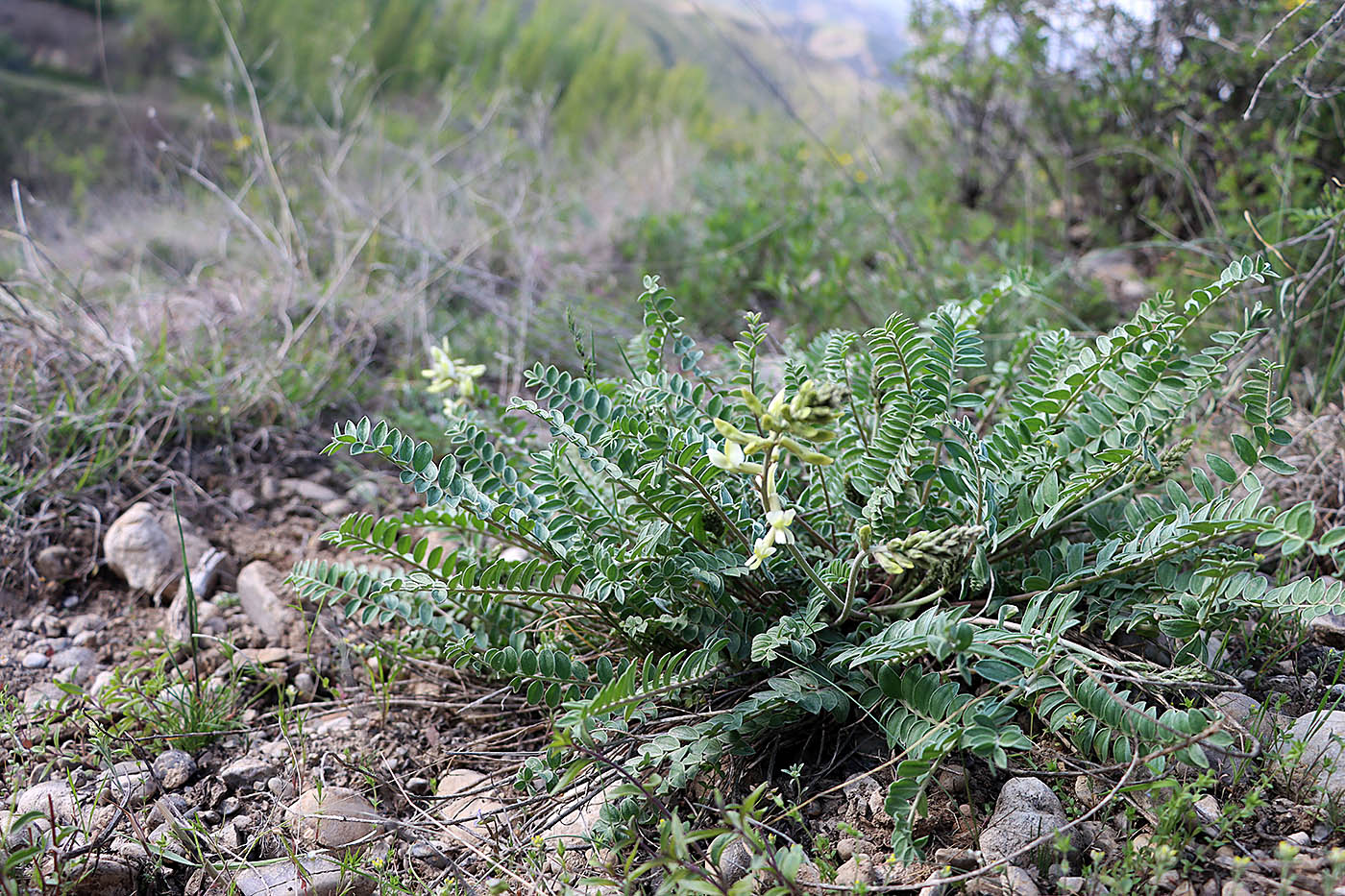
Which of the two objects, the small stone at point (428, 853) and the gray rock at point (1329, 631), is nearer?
the small stone at point (428, 853)

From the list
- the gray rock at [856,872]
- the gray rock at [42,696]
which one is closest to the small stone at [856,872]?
the gray rock at [856,872]

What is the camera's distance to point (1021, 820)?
4.24ft

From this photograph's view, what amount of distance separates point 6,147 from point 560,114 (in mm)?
5104

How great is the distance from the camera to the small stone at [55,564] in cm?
227

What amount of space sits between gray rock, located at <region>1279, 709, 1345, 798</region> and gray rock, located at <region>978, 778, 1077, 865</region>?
0.32 metres

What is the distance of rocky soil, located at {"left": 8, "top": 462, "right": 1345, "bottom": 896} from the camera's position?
126cm

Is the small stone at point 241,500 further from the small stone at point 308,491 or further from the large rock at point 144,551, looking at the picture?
the large rock at point 144,551

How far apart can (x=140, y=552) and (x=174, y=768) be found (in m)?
0.80

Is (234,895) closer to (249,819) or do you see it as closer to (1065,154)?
(249,819)

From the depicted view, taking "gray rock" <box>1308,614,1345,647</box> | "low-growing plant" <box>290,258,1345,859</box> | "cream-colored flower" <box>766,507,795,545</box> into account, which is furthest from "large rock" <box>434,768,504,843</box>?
"gray rock" <box>1308,614,1345,647</box>

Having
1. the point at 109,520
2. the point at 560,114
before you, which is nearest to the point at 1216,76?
the point at 109,520

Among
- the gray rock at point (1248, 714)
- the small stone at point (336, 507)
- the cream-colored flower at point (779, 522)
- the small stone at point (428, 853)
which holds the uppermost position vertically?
the cream-colored flower at point (779, 522)

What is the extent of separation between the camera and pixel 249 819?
160cm

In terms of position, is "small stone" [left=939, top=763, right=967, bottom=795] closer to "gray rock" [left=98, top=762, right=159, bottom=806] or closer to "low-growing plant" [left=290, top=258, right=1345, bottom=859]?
"low-growing plant" [left=290, top=258, right=1345, bottom=859]
